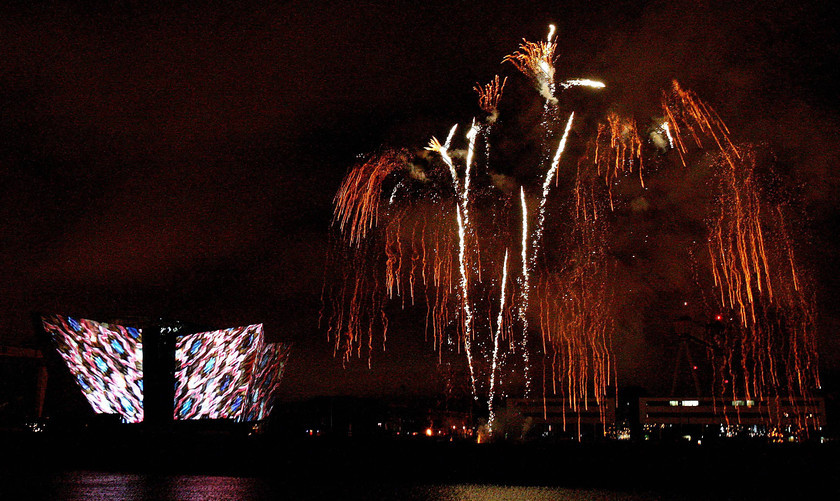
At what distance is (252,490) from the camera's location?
9922 mm

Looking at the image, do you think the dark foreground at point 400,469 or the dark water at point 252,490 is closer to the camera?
the dark water at point 252,490

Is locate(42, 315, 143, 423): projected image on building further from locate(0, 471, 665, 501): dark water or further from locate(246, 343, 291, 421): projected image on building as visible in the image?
locate(0, 471, 665, 501): dark water

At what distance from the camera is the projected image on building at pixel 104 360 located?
2214cm

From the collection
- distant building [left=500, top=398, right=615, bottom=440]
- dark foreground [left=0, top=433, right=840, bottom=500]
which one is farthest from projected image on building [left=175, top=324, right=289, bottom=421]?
distant building [left=500, top=398, right=615, bottom=440]

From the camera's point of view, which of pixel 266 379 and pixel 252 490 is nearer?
pixel 252 490

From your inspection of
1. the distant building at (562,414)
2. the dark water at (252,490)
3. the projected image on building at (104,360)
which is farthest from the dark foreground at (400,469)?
the distant building at (562,414)

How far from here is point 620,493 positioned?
1000cm

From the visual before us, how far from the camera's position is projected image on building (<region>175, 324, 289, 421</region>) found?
2559 centimetres

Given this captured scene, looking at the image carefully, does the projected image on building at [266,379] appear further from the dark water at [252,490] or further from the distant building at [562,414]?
the distant building at [562,414]

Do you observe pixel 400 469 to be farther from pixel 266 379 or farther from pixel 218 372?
pixel 266 379

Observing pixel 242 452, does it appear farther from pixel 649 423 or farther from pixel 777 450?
pixel 649 423

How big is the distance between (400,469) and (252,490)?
2693mm

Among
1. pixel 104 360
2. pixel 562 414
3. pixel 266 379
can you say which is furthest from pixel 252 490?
pixel 562 414

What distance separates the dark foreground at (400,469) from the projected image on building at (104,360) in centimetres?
910
